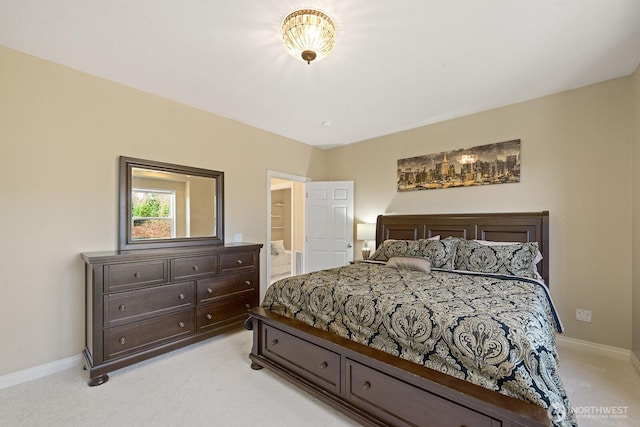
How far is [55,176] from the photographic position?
2.52m

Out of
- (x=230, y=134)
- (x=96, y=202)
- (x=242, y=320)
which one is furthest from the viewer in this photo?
(x=230, y=134)

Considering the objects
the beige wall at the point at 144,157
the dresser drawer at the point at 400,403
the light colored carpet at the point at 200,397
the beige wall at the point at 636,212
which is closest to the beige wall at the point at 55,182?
the beige wall at the point at 144,157

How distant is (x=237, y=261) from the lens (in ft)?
10.9

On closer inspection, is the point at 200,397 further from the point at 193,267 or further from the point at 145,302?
the point at 193,267

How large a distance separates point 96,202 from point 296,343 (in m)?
2.33

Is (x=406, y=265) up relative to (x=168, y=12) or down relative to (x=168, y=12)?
down

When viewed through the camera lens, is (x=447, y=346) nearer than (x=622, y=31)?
Yes

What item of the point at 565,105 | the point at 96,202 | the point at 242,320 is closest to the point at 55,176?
the point at 96,202

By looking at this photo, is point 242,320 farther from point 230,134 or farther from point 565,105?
point 565,105

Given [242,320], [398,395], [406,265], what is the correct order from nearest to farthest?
[398,395] < [406,265] < [242,320]

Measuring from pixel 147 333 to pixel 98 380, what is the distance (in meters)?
0.45

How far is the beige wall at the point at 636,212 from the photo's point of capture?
249 cm

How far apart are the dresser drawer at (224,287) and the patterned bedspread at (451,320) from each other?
2.64 ft

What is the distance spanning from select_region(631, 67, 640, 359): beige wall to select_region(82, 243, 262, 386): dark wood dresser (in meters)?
3.79
